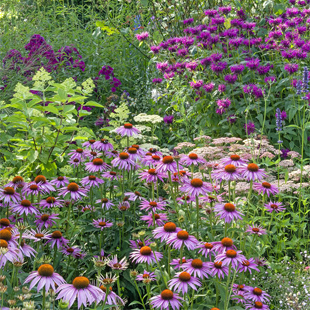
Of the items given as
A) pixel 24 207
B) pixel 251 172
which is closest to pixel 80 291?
Answer: pixel 24 207

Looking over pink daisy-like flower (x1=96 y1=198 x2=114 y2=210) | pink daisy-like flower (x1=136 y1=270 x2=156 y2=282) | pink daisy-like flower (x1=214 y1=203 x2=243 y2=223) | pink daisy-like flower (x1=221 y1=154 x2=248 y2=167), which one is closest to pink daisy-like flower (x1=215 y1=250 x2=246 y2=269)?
pink daisy-like flower (x1=214 y1=203 x2=243 y2=223)

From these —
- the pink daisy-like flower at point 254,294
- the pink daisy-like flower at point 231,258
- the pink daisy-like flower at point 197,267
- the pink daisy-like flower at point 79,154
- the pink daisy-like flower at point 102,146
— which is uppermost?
the pink daisy-like flower at point 102,146

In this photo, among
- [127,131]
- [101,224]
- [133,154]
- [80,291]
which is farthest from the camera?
[127,131]

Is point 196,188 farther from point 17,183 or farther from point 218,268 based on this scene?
point 17,183

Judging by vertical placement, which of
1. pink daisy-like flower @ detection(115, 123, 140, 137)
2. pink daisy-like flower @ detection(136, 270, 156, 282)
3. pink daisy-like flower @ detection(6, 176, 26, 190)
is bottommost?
pink daisy-like flower @ detection(136, 270, 156, 282)

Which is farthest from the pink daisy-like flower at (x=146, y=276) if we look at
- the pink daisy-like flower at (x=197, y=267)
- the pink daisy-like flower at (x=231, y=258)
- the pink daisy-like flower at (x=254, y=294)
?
the pink daisy-like flower at (x=254, y=294)

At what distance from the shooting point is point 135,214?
2.52 meters

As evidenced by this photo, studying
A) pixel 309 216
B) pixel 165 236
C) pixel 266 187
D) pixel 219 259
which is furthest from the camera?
pixel 309 216

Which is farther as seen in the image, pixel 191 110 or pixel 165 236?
pixel 191 110

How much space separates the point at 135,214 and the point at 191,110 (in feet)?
6.38

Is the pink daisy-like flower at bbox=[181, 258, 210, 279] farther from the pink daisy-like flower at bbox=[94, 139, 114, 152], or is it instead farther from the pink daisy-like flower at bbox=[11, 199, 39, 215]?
the pink daisy-like flower at bbox=[94, 139, 114, 152]

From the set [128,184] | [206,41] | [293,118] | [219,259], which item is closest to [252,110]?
[293,118]

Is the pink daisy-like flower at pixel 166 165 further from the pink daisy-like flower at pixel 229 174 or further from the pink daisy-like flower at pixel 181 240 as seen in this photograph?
the pink daisy-like flower at pixel 181 240

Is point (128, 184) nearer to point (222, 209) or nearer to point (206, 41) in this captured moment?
point (222, 209)
